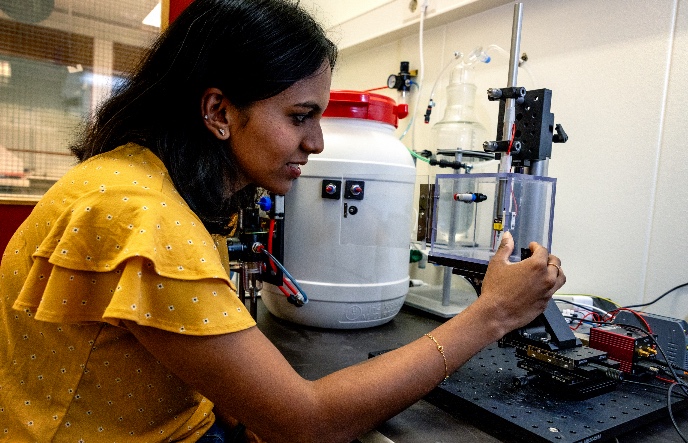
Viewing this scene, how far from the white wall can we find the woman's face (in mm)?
615

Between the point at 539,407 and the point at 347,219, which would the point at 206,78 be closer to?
the point at 347,219

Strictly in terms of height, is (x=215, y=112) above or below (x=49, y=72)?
below

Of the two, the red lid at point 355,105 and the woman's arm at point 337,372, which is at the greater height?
the red lid at point 355,105

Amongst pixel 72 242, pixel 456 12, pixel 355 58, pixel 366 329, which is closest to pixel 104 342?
pixel 72 242

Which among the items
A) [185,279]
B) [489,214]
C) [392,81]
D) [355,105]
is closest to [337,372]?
[185,279]

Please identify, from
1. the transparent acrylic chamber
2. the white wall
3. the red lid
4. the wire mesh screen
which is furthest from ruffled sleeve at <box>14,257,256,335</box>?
the wire mesh screen

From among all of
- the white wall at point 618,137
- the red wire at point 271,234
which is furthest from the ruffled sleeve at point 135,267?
the white wall at point 618,137

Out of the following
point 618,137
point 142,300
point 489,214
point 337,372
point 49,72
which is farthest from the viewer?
point 49,72

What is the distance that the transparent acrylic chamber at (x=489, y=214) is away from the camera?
91 centimetres

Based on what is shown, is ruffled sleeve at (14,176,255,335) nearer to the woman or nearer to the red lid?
the woman

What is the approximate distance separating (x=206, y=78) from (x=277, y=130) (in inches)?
4.7

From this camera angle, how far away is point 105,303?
538mm

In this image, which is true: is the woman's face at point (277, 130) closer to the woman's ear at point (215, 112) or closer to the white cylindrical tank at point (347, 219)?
the woman's ear at point (215, 112)

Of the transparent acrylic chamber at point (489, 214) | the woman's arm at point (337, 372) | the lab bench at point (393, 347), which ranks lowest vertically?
the lab bench at point (393, 347)
